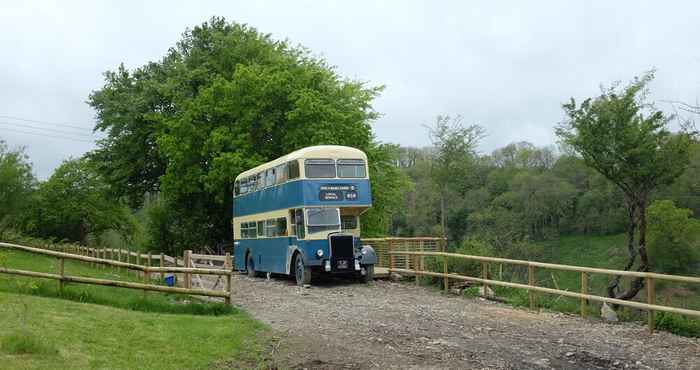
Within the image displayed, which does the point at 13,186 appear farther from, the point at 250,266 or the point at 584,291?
the point at 584,291

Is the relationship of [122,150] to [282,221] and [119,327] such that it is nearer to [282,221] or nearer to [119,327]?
[282,221]

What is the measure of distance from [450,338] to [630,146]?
15.7 meters

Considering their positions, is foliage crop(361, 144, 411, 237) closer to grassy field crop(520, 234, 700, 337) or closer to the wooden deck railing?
grassy field crop(520, 234, 700, 337)

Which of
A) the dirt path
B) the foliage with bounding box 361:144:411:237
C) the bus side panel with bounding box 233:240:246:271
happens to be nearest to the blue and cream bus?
the dirt path

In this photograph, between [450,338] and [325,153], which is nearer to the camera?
[450,338]

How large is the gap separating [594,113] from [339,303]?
45.3 feet

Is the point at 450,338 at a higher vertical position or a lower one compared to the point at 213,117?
lower

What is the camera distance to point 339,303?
1552cm

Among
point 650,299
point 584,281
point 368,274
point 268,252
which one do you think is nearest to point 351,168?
point 368,274

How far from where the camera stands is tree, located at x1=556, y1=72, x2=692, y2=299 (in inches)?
917

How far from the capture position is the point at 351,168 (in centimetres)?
2075

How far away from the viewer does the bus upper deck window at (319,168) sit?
20.2 m

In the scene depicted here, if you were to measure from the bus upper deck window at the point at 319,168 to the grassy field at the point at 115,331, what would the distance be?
761cm

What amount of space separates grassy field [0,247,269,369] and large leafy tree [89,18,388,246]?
18.1 meters
